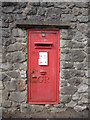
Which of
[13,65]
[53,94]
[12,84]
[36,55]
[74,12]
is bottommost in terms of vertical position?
[53,94]

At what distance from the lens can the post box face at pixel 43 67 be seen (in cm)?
354

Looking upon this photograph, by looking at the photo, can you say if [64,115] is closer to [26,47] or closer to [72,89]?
[72,89]

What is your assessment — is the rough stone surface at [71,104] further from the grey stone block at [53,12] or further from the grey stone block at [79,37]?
the grey stone block at [53,12]

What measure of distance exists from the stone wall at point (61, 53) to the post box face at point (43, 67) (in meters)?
0.12

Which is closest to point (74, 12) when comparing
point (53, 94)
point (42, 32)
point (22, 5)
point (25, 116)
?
point (42, 32)

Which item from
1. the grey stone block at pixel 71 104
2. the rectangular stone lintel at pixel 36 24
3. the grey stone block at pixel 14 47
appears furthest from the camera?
the grey stone block at pixel 71 104

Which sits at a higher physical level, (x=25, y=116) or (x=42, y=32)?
(x=42, y=32)

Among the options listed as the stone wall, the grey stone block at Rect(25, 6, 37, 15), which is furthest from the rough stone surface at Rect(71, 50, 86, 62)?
the grey stone block at Rect(25, 6, 37, 15)

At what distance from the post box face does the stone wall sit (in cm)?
12

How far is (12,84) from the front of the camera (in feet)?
11.8

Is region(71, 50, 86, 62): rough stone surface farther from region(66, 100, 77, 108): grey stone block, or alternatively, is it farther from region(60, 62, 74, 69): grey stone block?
region(66, 100, 77, 108): grey stone block

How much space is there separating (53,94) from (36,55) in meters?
1.01

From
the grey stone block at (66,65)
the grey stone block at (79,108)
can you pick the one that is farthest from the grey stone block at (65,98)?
the grey stone block at (66,65)

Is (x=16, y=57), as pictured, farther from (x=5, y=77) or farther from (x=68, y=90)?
(x=68, y=90)
